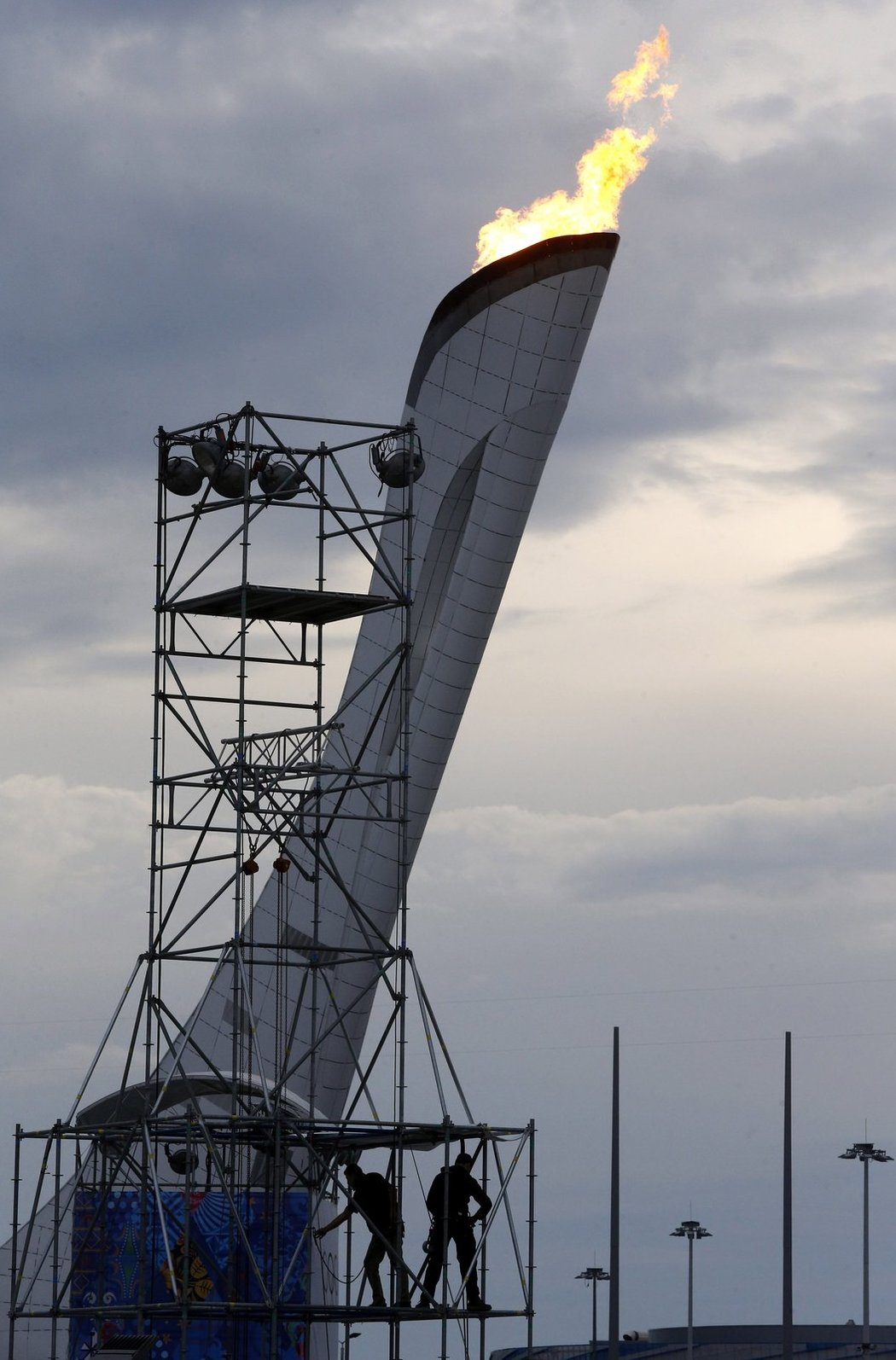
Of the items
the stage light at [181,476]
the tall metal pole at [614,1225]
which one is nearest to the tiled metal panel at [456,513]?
the tall metal pole at [614,1225]

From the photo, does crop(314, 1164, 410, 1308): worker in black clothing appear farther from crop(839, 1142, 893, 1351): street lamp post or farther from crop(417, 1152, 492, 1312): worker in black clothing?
crop(839, 1142, 893, 1351): street lamp post

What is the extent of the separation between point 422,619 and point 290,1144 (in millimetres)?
22909

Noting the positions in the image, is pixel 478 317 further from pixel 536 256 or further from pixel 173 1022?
pixel 173 1022

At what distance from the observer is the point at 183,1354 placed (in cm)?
2733

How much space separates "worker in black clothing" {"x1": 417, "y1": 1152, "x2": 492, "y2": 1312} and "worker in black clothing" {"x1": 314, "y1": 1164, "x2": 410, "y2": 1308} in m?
0.35

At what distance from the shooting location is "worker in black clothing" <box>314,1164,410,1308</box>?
29766mm

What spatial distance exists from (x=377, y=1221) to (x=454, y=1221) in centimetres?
95

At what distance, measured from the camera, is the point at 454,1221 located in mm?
30016

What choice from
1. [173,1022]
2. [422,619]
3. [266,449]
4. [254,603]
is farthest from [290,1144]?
[422,619]

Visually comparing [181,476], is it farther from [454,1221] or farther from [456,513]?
[456,513]

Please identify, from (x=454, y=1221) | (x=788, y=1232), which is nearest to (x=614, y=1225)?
(x=788, y=1232)

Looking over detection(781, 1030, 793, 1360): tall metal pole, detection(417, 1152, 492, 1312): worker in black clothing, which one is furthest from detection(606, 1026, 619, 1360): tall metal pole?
detection(417, 1152, 492, 1312): worker in black clothing

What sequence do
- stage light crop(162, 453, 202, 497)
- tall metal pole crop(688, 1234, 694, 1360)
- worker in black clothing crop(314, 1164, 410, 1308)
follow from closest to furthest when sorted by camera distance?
worker in black clothing crop(314, 1164, 410, 1308) < stage light crop(162, 453, 202, 497) < tall metal pole crop(688, 1234, 694, 1360)

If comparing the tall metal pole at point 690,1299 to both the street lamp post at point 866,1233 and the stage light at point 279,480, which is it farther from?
the stage light at point 279,480
